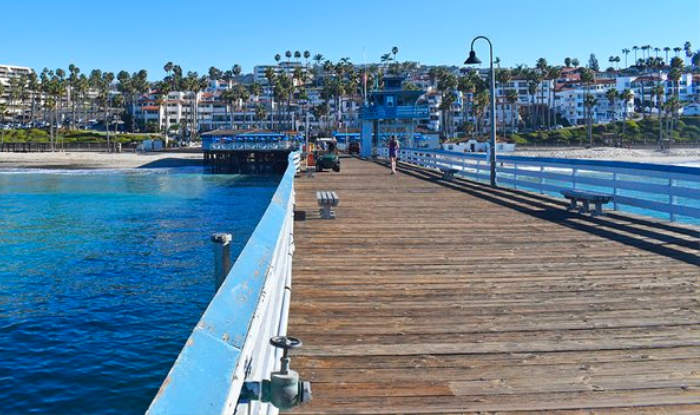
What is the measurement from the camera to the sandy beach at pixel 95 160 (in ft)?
286

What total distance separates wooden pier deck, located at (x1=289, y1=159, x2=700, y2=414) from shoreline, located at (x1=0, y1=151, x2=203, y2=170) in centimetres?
8148

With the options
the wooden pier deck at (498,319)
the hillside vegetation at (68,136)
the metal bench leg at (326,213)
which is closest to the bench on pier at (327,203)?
the metal bench leg at (326,213)

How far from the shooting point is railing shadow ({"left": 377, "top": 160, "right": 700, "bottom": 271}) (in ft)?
28.8

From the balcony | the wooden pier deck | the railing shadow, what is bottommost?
the wooden pier deck

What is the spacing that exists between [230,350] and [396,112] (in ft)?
155

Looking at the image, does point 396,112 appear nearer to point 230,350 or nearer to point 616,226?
point 616,226

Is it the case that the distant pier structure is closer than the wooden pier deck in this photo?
No

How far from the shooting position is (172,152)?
4026 inches

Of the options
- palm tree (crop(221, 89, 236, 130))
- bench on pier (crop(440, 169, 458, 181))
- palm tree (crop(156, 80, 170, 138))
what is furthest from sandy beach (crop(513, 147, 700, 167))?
palm tree (crop(156, 80, 170, 138))

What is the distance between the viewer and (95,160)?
93688mm

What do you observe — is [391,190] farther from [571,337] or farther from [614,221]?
[571,337]

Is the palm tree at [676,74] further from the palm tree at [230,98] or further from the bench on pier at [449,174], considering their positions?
the bench on pier at [449,174]

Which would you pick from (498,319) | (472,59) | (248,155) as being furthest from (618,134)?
(498,319)

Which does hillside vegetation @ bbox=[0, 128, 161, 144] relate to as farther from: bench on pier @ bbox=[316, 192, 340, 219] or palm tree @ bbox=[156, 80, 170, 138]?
bench on pier @ bbox=[316, 192, 340, 219]
